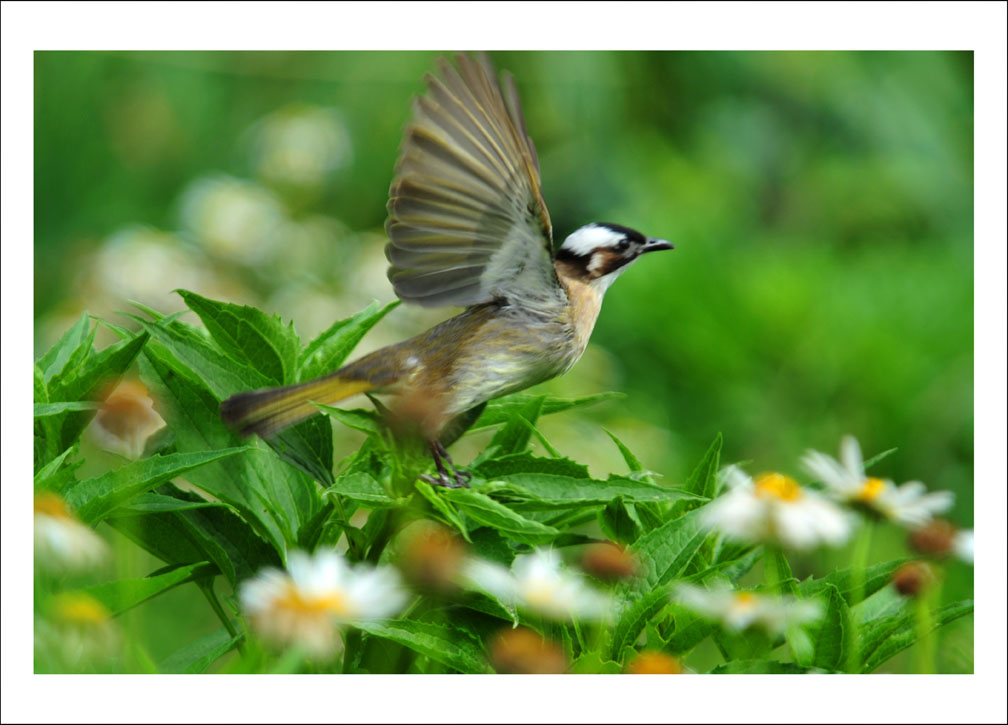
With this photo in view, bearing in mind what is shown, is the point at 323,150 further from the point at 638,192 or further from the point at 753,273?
the point at 753,273

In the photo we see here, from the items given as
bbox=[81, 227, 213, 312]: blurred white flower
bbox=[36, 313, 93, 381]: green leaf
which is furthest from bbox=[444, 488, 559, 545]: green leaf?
bbox=[81, 227, 213, 312]: blurred white flower

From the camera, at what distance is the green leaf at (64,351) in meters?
→ 1.03

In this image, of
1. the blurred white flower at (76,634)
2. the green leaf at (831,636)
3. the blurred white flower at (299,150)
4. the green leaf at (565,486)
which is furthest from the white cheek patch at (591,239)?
the blurred white flower at (299,150)

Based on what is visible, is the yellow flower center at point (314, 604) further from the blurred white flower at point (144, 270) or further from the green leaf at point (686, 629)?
the blurred white flower at point (144, 270)

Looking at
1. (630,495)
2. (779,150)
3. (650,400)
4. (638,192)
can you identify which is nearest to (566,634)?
(630,495)

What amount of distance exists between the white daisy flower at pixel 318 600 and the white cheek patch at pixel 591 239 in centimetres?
46

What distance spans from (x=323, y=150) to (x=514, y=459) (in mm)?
1928

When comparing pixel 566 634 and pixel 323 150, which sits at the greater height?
pixel 323 150

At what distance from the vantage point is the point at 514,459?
0.89 m

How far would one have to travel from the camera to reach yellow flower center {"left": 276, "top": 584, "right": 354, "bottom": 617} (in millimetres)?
747

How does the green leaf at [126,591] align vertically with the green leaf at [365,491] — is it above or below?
below

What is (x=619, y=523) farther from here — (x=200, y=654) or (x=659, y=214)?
(x=659, y=214)

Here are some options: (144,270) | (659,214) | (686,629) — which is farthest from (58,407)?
(659,214)

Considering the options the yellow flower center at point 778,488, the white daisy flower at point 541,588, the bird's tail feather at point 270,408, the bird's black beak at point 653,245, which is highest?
the bird's black beak at point 653,245
